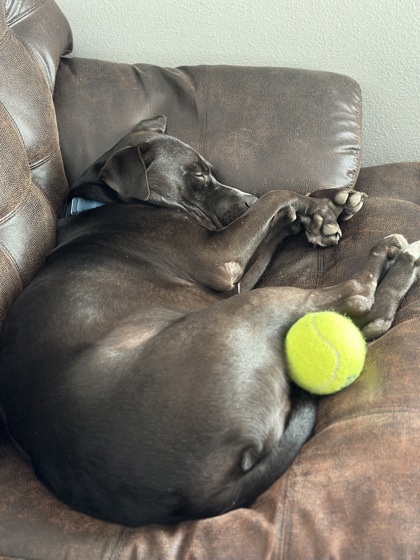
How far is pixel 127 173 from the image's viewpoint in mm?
2143

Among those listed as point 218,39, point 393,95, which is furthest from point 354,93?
point 218,39

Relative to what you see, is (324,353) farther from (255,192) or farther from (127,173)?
(255,192)

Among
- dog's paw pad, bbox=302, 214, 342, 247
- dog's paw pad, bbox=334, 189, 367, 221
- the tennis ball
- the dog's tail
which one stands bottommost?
the dog's tail

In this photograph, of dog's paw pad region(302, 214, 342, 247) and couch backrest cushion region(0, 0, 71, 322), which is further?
dog's paw pad region(302, 214, 342, 247)

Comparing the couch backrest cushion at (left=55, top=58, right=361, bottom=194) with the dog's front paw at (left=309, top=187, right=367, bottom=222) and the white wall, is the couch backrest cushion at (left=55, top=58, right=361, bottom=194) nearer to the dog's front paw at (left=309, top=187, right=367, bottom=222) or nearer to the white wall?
the dog's front paw at (left=309, top=187, right=367, bottom=222)

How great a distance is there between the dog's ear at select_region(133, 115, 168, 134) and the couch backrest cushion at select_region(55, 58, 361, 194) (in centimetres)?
5

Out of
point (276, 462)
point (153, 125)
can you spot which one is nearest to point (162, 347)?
point (276, 462)

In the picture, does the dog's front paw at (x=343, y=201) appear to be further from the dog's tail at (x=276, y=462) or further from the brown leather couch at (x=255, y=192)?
the dog's tail at (x=276, y=462)

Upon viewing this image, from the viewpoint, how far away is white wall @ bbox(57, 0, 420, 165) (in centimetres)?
276

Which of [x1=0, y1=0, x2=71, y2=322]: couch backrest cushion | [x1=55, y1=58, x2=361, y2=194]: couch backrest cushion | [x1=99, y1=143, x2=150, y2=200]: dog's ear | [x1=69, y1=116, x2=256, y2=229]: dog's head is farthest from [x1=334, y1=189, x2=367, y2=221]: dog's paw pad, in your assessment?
[x1=0, y1=0, x2=71, y2=322]: couch backrest cushion

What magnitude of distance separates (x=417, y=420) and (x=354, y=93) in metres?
1.56

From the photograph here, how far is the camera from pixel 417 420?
1.49 metres

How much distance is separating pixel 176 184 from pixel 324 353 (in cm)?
114

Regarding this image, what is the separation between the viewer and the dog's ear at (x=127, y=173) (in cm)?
213
